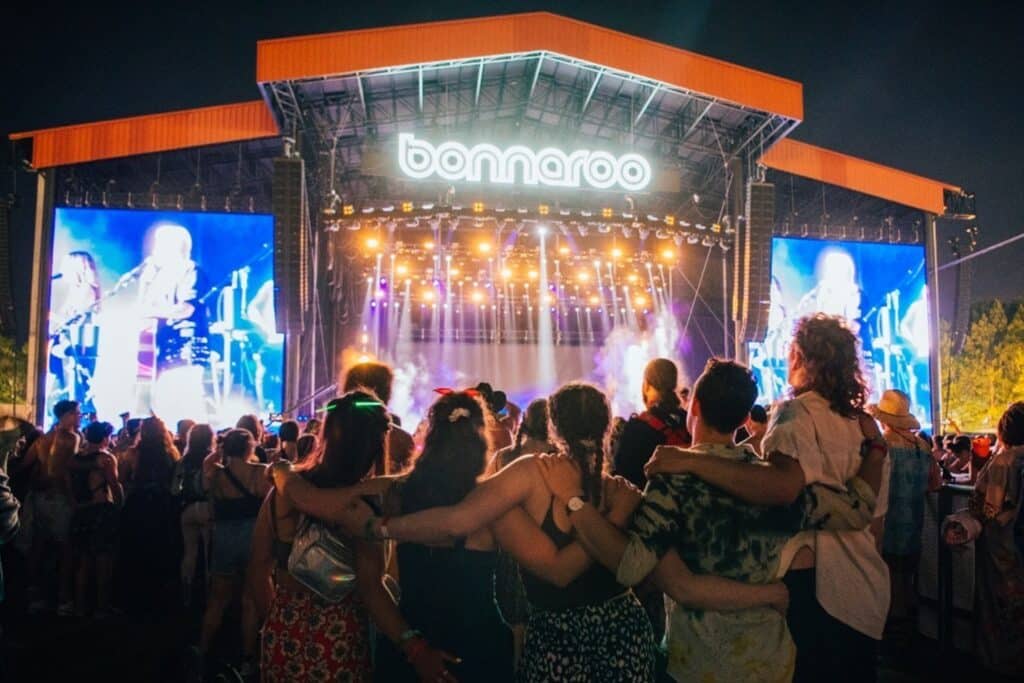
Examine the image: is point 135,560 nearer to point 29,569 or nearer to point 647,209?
point 29,569

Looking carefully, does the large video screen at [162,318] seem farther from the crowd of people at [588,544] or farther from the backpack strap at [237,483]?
the crowd of people at [588,544]

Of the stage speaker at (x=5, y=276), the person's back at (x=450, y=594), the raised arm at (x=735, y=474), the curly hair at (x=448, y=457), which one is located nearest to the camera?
the raised arm at (x=735, y=474)

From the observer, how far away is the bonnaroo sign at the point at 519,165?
1489 cm

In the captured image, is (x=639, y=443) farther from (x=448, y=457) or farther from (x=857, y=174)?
(x=857, y=174)

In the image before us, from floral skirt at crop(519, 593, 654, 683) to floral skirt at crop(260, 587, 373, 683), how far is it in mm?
604

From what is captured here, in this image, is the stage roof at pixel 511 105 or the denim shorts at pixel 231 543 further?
the stage roof at pixel 511 105

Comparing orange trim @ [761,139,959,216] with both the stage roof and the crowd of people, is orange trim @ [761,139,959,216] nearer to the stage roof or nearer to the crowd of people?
the stage roof

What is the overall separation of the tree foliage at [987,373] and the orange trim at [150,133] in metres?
25.9

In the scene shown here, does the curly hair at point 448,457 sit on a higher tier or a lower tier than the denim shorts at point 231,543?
A: higher

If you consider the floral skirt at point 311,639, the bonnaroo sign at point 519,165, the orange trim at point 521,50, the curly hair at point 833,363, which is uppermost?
the orange trim at point 521,50

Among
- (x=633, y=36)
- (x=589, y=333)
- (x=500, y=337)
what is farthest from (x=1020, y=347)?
(x=633, y=36)

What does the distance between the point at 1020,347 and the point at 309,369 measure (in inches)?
1129

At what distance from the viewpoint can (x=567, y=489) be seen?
7.45ft

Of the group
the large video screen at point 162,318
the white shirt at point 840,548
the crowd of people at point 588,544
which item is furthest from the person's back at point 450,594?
the large video screen at point 162,318
